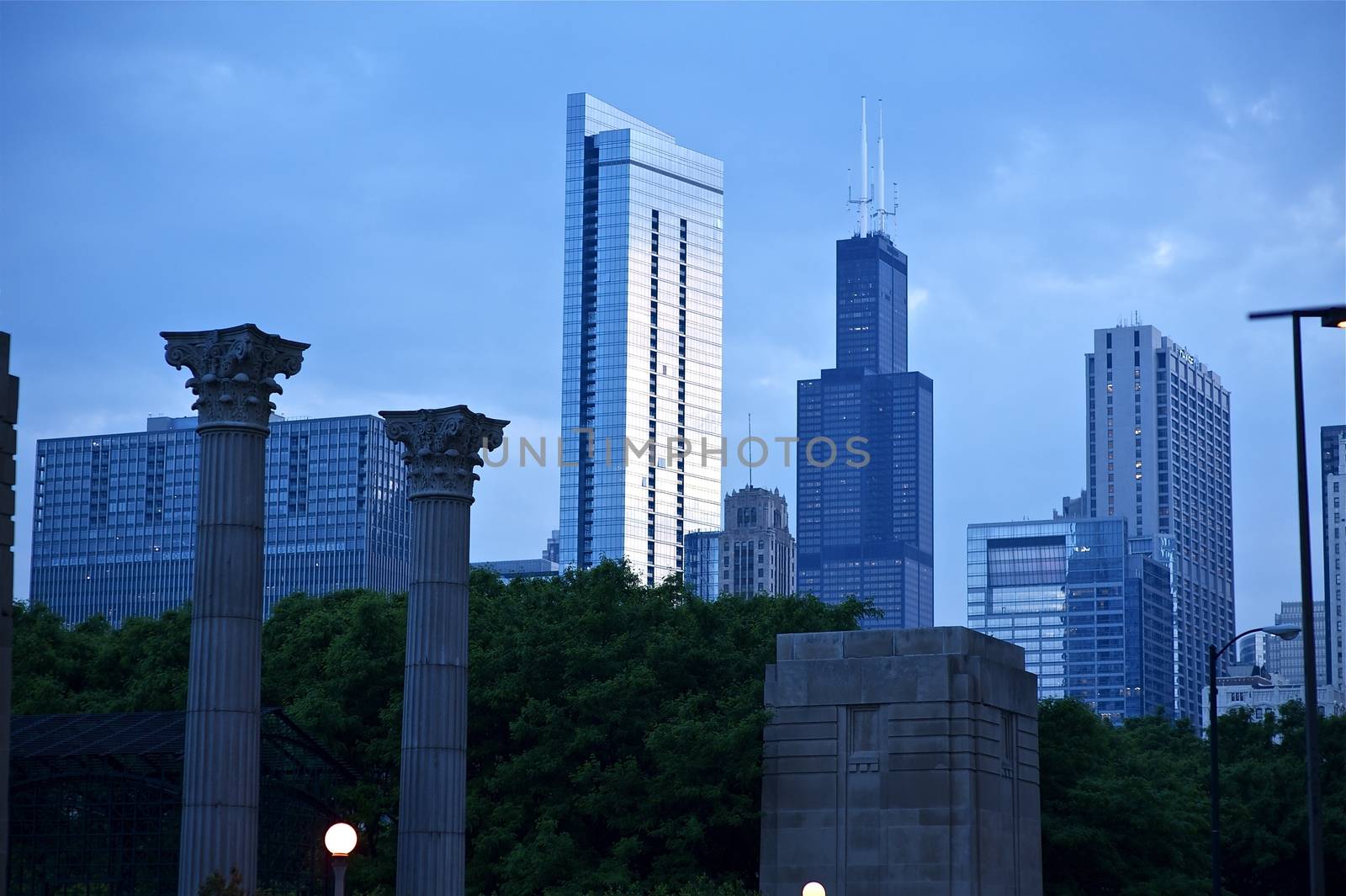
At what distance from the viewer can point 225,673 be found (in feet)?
119

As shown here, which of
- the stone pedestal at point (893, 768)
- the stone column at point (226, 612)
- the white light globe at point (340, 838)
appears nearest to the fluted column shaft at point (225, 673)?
the stone column at point (226, 612)

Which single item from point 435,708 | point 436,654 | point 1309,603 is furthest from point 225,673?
point 1309,603

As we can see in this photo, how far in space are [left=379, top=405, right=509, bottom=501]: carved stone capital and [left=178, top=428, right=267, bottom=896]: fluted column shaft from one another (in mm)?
6283

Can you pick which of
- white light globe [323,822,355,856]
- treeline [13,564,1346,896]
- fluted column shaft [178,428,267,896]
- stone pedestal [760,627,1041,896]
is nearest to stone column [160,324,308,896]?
fluted column shaft [178,428,267,896]

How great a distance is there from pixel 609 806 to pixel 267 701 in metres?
14.4

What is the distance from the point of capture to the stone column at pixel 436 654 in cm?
4156

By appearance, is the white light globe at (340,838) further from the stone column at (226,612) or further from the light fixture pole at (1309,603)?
the light fixture pole at (1309,603)

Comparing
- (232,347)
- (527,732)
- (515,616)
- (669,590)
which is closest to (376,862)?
(527,732)

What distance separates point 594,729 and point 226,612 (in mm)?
20878

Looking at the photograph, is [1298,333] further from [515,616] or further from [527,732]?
[515,616]

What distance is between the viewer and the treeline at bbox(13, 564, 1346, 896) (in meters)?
55.1

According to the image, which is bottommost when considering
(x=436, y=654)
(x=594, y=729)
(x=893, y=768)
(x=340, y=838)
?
(x=340, y=838)

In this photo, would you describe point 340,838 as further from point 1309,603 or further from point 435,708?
point 1309,603

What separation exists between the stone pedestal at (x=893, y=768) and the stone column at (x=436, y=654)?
14571 millimetres
